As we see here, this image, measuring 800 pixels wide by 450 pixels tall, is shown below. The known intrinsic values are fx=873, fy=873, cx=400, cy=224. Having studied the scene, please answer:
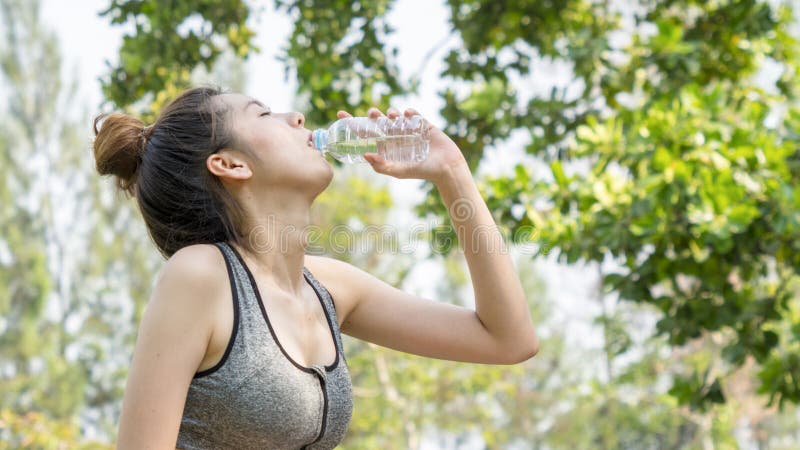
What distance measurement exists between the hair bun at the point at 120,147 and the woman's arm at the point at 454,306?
0.45 meters

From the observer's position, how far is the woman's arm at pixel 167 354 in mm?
1461

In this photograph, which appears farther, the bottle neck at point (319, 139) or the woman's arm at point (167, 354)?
the bottle neck at point (319, 139)

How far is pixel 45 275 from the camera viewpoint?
19.1 metres

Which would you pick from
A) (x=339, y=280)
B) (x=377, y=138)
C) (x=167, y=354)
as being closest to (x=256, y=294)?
(x=167, y=354)

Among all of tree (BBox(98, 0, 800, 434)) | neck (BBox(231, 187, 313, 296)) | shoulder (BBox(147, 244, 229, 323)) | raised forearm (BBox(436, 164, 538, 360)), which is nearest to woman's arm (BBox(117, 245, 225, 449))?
shoulder (BBox(147, 244, 229, 323))

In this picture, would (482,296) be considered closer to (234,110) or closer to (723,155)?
(234,110)

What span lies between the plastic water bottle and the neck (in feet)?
0.52

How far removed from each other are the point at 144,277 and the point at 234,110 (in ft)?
60.8

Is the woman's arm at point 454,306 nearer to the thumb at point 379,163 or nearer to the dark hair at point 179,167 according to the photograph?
the thumb at point 379,163

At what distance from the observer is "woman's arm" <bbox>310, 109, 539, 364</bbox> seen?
192 centimetres

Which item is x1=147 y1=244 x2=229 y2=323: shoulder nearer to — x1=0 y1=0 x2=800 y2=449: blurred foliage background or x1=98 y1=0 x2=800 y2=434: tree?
x1=0 y1=0 x2=800 y2=449: blurred foliage background

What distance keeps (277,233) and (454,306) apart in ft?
1.47

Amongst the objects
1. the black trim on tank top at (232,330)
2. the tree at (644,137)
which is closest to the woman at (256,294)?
the black trim on tank top at (232,330)

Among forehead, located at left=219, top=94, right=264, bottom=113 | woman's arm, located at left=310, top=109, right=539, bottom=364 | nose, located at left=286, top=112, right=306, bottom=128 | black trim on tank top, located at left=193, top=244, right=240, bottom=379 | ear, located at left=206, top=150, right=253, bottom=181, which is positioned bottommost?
woman's arm, located at left=310, top=109, right=539, bottom=364
